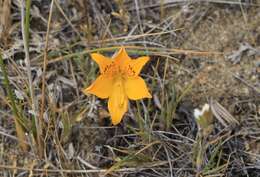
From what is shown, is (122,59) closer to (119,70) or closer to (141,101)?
(119,70)

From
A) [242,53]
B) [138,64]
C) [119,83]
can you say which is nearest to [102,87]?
[119,83]

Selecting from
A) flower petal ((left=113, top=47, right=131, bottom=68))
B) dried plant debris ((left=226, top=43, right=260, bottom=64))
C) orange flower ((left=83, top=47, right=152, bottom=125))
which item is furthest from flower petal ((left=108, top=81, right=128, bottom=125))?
dried plant debris ((left=226, top=43, right=260, bottom=64))

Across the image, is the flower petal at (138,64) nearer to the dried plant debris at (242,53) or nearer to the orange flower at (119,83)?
the orange flower at (119,83)

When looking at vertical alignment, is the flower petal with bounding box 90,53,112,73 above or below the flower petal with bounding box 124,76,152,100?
above

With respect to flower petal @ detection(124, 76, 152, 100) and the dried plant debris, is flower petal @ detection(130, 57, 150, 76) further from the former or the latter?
the dried plant debris

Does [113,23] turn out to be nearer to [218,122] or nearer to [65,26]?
[65,26]

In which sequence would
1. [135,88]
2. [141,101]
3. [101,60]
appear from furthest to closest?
[141,101] < [135,88] < [101,60]

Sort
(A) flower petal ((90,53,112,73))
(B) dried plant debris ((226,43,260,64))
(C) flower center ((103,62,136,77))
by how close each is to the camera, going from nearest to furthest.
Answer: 1. (A) flower petal ((90,53,112,73))
2. (C) flower center ((103,62,136,77))
3. (B) dried plant debris ((226,43,260,64))
